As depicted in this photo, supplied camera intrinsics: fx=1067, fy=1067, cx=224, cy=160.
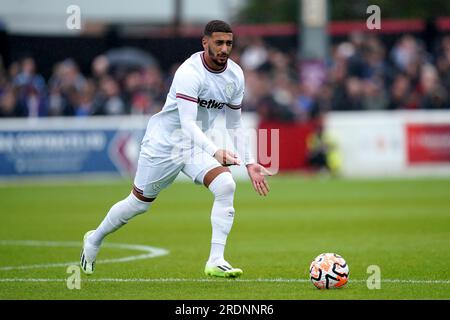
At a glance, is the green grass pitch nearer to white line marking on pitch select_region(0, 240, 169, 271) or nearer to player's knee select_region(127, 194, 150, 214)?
white line marking on pitch select_region(0, 240, 169, 271)

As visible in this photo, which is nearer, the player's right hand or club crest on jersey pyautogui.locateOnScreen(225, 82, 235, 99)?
the player's right hand

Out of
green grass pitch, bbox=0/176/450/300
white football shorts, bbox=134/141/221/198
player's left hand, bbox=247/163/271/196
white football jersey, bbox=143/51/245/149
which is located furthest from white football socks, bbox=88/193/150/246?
player's left hand, bbox=247/163/271/196

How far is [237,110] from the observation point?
1093cm

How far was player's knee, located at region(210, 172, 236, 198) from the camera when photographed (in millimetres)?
10312

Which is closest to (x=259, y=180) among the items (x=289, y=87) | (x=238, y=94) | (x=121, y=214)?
(x=238, y=94)

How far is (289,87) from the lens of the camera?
28.8 m

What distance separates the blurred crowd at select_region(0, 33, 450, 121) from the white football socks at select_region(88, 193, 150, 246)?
17.1 metres

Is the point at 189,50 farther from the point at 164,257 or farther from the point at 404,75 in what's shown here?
the point at 164,257

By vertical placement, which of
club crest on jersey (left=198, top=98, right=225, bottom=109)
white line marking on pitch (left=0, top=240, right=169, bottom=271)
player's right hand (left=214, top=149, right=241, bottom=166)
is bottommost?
white line marking on pitch (left=0, top=240, right=169, bottom=271)

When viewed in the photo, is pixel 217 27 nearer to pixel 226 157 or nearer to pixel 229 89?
pixel 229 89

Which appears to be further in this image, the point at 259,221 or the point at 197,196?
the point at 197,196

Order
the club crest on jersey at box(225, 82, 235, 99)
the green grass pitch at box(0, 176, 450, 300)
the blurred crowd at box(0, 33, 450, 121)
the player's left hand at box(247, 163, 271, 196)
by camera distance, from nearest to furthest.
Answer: the green grass pitch at box(0, 176, 450, 300) < the player's left hand at box(247, 163, 271, 196) < the club crest on jersey at box(225, 82, 235, 99) < the blurred crowd at box(0, 33, 450, 121)
